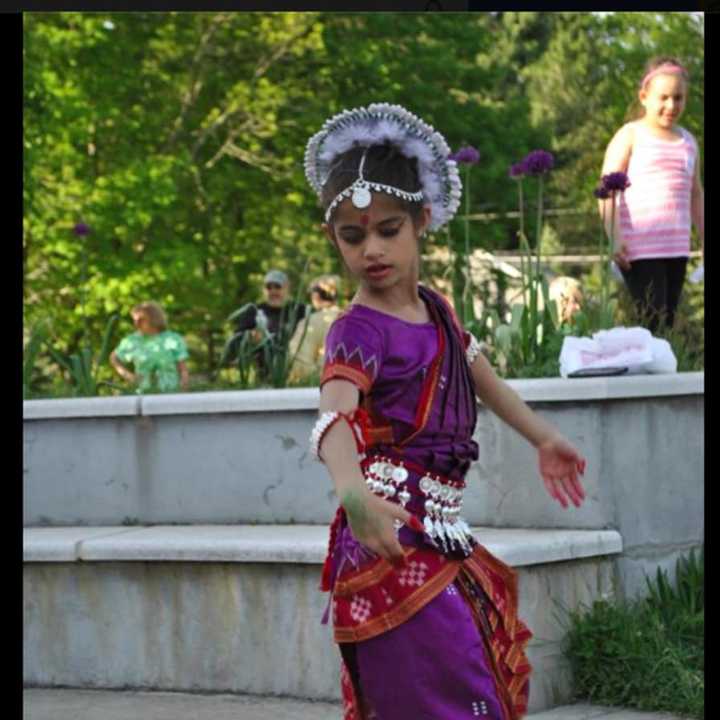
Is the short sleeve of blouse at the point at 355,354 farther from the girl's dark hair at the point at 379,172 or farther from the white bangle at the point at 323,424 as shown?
the girl's dark hair at the point at 379,172

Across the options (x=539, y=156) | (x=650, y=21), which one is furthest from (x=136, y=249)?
(x=539, y=156)

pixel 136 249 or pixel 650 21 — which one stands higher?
pixel 650 21

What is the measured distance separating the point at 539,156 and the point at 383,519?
472 centimetres

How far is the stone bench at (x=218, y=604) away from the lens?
6.37 metres

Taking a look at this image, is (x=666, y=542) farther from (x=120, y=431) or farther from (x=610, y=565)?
(x=120, y=431)

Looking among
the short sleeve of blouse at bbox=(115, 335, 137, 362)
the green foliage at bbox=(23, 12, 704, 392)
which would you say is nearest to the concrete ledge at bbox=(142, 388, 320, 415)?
the short sleeve of blouse at bbox=(115, 335, 137, 362)

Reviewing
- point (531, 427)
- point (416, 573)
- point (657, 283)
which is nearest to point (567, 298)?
point (657, 283)

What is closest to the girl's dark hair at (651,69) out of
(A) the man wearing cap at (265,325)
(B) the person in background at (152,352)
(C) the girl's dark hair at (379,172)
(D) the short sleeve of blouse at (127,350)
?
(A) the man wearing cap at (265,325)

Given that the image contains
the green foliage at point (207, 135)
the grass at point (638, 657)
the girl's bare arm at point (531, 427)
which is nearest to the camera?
the girl's bare arm at point (531, 427)

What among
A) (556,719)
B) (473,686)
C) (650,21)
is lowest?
(556,719)

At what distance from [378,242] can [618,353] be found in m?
3.28

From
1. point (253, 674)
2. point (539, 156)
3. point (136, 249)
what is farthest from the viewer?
point (136, 249)

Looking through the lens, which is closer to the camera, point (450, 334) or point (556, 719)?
point (450, 334)

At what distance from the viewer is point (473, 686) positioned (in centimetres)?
407
